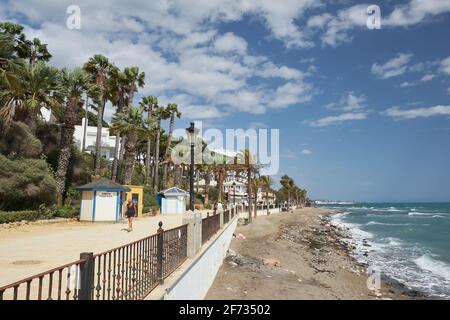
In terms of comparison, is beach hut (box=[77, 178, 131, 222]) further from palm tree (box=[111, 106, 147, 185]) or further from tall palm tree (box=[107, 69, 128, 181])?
tall palm tree (box=[107, 69, 128, 181])

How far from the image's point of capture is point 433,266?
2583 centimetres

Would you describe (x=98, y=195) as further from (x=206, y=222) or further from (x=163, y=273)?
(x=163, y=273)

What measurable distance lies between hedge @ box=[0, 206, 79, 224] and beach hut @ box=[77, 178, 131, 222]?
103 centimetres

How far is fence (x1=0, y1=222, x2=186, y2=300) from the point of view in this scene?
446cm

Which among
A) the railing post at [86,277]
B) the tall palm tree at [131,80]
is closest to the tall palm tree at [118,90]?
the tall palm tree at [131,80]

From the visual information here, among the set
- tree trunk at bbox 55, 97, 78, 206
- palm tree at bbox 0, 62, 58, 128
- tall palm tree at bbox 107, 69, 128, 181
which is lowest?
tree trunk at bbox 55, 97, 78, 206

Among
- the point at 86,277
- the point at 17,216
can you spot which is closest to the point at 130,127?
the point at 17,216

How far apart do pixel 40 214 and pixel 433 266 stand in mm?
25893

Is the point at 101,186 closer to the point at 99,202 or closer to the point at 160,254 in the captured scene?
the point at 99,202

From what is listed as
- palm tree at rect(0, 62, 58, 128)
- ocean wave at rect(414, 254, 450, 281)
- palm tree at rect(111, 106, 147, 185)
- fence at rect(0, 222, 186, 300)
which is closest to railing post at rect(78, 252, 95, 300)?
fence at rect(0, 222, 186, 300)

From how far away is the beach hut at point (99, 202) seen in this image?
2483 cm

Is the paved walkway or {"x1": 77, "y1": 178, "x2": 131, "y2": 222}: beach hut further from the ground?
{"x1": 77, "y1": 178, "x2": 131, "y2": 222}: beach hut

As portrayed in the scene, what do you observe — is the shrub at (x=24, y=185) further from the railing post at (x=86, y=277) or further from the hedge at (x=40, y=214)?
the railing post at (x=86, y=277)
